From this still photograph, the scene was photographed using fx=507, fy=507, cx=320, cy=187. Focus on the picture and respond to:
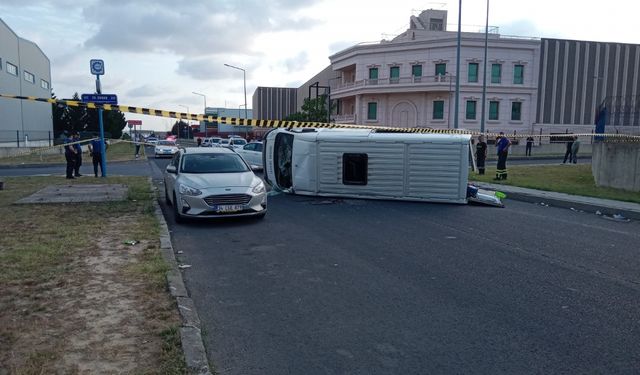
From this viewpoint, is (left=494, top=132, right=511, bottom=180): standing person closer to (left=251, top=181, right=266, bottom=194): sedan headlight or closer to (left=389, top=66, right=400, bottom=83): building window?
(left=251, top=181, right=266, bottom=194): sedan headlight

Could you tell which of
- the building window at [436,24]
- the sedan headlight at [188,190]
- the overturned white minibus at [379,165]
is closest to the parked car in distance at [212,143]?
the overturned white minibus at [379,165]

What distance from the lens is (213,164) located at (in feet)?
36.9

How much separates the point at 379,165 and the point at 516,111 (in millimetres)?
40787

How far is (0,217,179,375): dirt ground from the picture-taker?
3.80 meters

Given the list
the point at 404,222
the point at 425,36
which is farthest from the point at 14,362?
the point at 425,36

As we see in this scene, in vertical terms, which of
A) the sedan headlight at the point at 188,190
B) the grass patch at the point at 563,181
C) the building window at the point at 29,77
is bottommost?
the grass patch at the point at 563,181

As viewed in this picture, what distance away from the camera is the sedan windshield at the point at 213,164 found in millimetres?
11047

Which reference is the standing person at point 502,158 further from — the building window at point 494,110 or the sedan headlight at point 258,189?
the building window at point 494,110

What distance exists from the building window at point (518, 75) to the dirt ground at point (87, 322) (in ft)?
160

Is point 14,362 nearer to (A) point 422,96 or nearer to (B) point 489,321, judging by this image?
(B) point 489,321

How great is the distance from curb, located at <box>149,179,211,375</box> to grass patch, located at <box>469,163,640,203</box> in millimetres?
11997

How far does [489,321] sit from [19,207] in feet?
34.4

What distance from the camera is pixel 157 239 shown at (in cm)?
811

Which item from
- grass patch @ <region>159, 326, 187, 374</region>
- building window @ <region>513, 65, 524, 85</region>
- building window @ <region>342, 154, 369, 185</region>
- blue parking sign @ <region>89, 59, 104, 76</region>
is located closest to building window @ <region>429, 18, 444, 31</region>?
building window @ <region>513, 65, 524, 85</region>
